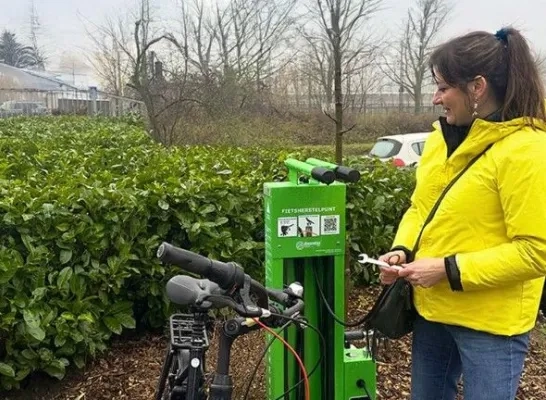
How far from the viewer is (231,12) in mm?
32281

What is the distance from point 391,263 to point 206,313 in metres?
0.85

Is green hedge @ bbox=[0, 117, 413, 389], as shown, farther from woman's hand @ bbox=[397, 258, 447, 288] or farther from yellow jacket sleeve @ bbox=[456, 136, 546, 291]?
yellow jacket sleeve @ bbox=[456, 136, 546, 291]

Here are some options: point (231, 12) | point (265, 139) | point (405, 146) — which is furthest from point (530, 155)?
point (231, 12)

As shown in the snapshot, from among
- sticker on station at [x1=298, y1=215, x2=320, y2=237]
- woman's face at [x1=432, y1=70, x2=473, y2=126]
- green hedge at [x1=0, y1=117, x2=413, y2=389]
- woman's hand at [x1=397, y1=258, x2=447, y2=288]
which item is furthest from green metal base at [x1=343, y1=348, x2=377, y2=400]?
green hedge at [x1=0, y1=117, x2=413, y2=389]

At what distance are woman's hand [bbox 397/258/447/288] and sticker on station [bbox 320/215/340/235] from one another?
614 mm

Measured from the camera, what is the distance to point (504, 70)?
77.5 inches

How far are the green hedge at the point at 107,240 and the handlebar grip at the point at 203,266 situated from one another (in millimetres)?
2055

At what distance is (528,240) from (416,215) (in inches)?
20.8

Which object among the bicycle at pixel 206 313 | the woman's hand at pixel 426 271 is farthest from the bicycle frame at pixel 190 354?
the woman's hand at pixel 426 271

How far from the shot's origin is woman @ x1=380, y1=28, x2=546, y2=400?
1.88 metres

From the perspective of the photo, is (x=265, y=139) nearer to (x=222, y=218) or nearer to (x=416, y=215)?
(x=222, y=218)

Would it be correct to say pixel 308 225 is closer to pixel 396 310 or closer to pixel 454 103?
pixel 396 310

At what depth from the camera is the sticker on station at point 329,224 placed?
8.64 feet

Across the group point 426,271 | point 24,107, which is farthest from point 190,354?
point 24,107
